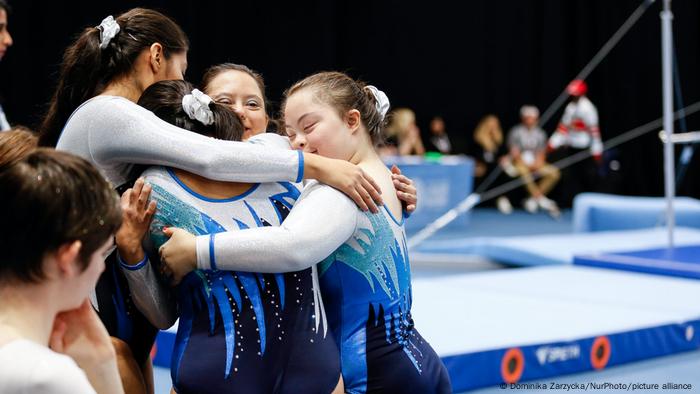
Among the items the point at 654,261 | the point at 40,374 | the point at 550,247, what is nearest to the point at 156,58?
the point at 40,374

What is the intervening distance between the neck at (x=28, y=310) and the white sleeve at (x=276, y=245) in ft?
1.35

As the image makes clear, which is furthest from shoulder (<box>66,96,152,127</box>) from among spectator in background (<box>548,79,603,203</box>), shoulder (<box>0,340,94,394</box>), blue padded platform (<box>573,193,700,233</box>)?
spectator in background (<box>548,79,603,203</box>)

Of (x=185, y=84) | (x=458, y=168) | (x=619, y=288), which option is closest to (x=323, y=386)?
(x=185, y=84)

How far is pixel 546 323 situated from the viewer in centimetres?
359

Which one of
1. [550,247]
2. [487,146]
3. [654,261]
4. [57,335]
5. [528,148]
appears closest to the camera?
[57,335]

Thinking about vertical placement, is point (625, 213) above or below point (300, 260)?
below

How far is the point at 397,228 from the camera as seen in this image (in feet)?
6.11

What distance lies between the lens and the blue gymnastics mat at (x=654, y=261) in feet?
15.8

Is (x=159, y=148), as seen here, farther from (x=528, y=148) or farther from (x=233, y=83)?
(x=528, y=148)

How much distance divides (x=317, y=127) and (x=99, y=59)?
0.51 m

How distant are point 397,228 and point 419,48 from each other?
11800 mm

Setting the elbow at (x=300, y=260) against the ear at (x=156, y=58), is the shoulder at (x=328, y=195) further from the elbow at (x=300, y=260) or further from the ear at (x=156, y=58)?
the ear at (x=156, y=58)

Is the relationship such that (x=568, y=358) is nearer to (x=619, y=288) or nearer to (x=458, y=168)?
(x=619, y=288)

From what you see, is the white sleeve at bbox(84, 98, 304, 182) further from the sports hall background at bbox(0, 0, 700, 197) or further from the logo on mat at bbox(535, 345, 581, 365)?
the sports hall background at bbox(0, 0, 700, 197)
